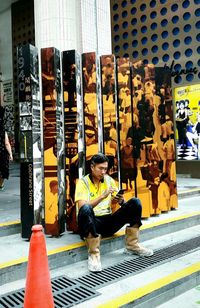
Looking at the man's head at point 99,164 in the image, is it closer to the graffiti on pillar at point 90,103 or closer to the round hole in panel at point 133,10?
the graffiti on pillar at point 90,103

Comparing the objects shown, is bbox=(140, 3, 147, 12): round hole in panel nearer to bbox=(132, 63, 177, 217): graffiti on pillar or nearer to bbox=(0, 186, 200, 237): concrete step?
bbox=(132, 63, 177, 217): graffiti on pillar

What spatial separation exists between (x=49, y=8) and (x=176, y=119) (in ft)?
15.0

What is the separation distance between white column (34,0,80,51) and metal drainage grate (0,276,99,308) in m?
5.25

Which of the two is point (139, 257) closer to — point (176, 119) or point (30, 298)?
point (30, 298)

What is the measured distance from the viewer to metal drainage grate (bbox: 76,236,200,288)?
3262 millimetres

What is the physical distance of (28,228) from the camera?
408 cm

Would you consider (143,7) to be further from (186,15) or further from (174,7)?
A: (186,15)

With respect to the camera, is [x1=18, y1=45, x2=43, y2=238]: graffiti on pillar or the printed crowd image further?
the printed crowd image

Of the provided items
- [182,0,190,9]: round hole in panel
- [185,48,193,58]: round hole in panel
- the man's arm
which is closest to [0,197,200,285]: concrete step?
the man's arm

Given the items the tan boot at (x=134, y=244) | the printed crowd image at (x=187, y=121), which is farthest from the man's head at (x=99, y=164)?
the printed crowd image at (x=187, y=121)

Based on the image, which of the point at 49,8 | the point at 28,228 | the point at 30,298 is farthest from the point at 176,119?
the point at 30,298

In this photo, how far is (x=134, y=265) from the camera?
12.0 ft

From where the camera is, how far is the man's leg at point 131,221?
376cm

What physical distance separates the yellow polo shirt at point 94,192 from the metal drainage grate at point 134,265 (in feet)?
2.02
